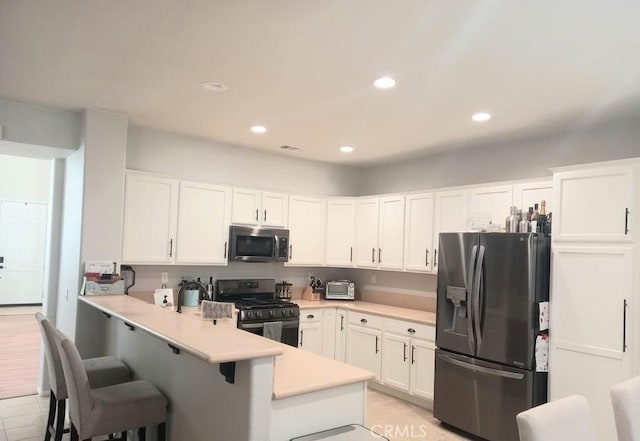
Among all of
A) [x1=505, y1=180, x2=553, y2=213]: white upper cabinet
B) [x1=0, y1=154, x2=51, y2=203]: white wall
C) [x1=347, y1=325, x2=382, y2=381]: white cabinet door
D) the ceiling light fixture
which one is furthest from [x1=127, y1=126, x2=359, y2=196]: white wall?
[x1=0, y1=154, x2=51, y2=203]: white wall

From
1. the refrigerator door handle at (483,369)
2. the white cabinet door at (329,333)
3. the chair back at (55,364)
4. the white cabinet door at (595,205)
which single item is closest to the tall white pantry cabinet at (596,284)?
the white cabinet door at (595,205)

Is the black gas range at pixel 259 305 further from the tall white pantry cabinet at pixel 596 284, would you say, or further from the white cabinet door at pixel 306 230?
the tall white pantry cabinet at pixel 596 284

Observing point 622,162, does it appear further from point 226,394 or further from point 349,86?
point 226,394

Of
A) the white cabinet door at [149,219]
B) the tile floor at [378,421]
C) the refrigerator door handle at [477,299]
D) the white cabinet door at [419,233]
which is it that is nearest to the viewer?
the tile floor at [378,421]

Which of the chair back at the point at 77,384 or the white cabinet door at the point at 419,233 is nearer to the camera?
the chair back at the point at 77,384

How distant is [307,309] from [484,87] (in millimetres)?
3077

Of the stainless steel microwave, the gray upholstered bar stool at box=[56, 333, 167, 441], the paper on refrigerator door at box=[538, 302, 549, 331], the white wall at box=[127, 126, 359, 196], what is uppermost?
the white wall at box=[127, 126, 359, 196]

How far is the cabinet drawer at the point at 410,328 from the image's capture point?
434cm

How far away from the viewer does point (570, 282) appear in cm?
332

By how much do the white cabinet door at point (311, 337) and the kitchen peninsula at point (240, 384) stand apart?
93.7 inches

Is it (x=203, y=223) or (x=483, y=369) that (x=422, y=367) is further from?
(x=203, y=223)

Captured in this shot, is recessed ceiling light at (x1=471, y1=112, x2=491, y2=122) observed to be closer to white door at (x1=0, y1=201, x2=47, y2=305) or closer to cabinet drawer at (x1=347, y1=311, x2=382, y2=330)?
cabinet drawer at (x1=347, y1=311, x2=382, y2=330)

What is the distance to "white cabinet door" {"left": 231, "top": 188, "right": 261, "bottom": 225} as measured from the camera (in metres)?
4.87

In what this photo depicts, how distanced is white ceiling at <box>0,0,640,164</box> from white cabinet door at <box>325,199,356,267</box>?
66.5 inches
